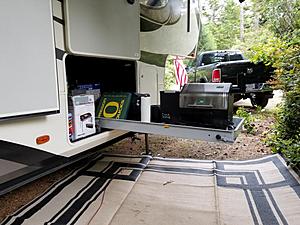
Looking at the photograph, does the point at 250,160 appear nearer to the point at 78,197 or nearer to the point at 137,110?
the point at 137,110

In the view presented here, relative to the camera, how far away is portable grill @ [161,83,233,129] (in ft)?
6.79

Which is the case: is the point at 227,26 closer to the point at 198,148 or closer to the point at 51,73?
the point at 198,148

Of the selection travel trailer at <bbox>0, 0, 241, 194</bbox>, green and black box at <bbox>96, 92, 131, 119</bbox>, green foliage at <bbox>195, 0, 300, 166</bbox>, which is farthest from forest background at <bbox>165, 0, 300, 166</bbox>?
green and black box at <bbox>96, 92, 131, 119</bbox>

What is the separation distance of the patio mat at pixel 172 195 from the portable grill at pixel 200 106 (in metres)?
0.64

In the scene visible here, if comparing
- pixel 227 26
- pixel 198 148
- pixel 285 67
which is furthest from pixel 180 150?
pixel 227 26

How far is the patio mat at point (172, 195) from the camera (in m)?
1.92

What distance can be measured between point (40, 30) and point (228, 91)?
1.43 m

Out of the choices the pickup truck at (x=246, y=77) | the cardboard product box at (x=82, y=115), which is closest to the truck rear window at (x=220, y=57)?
the pickup truck at (x=246, y=77)

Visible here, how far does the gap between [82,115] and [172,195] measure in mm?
1062

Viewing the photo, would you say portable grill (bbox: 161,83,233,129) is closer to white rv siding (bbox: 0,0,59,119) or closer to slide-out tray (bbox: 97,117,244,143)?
slide-out tray (bbox: 97,117,244,143)

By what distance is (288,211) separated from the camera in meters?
1.94

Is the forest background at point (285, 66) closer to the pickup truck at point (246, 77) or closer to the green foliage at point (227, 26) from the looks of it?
the pickup truck at point (246, 77)

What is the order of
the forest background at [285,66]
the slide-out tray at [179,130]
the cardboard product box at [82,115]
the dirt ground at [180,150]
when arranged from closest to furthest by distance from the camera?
the slide-out tray at [179,130]
the cardboard product box at [82,115]
the dirt ground at [180,150]
the forest background at [285,66]

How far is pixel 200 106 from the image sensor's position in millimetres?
2166
